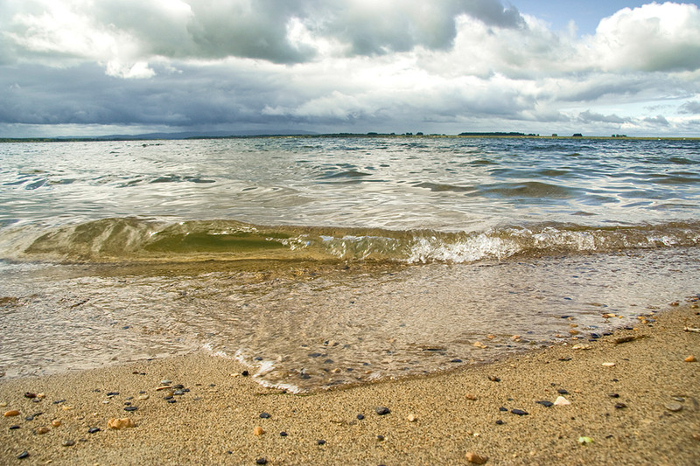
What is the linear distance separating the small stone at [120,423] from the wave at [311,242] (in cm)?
408

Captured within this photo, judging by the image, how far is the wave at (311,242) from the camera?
20.9 ft

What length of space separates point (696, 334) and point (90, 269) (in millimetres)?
6813

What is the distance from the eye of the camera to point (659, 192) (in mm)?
11750

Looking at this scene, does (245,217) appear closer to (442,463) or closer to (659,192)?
(442,463)

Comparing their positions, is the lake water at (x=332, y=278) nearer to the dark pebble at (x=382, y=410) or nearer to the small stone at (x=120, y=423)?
the dark pebble at (x=382, y=410)

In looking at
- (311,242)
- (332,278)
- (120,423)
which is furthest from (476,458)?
(311,242)

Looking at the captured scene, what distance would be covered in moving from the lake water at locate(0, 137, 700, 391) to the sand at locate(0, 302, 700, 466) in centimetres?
27

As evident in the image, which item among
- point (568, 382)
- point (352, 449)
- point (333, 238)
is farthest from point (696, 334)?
point (333, 238)

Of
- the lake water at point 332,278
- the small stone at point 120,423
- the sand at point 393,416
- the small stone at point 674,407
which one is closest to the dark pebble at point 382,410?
the sand at point 393,416

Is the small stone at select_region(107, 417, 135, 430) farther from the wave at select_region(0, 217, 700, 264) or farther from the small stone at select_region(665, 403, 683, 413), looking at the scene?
the wave at select_region(0, 217, 700, 264)

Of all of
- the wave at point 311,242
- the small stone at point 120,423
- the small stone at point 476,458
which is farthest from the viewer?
the wave at point 311,242

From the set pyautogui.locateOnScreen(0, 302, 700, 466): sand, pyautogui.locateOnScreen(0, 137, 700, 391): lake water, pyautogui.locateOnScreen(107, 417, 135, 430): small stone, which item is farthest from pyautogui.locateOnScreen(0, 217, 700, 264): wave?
pyautogui.locateOnScreen(107, 417, 135, 430): small stone

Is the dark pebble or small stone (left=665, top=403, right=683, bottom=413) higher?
small stone (left=665, top=403, right=683, bottom=413)

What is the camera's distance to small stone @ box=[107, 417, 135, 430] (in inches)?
89.0
